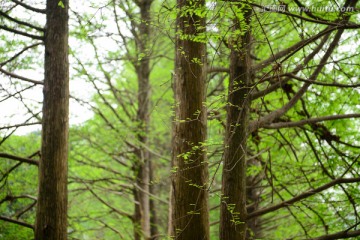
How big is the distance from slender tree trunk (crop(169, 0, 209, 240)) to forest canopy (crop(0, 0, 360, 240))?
1 cm

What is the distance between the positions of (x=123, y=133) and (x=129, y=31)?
6.67 ft

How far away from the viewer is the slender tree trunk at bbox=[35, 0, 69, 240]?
4707mm

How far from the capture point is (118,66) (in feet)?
26.7

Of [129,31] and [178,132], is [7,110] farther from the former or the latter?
[129,31]

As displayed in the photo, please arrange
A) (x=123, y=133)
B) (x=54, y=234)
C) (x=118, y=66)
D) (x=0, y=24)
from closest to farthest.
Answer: (x=54, y=234)
(x=0, y=24)
(x=123, y=133)
(x=118, y=66)

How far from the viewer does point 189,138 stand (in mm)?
3967

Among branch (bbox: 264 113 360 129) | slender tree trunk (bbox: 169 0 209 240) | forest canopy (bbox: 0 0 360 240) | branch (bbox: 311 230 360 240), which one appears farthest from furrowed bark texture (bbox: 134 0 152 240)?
branch (bbox: 311 230 360 240)

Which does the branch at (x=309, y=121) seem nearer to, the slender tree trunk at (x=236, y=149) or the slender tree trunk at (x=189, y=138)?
the slender tree trunk at (x=236, y=149)

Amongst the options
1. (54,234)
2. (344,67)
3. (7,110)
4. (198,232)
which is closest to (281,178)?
(344,67)

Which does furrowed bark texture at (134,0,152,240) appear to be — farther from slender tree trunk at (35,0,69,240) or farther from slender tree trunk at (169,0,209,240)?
slender tree trunk at (169,0,209,240)

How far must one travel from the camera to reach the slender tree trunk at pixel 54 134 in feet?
15.4

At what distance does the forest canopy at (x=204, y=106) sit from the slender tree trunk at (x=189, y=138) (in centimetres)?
1

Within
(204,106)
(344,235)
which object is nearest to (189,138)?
(204,106)

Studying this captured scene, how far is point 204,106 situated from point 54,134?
1.99 metres
